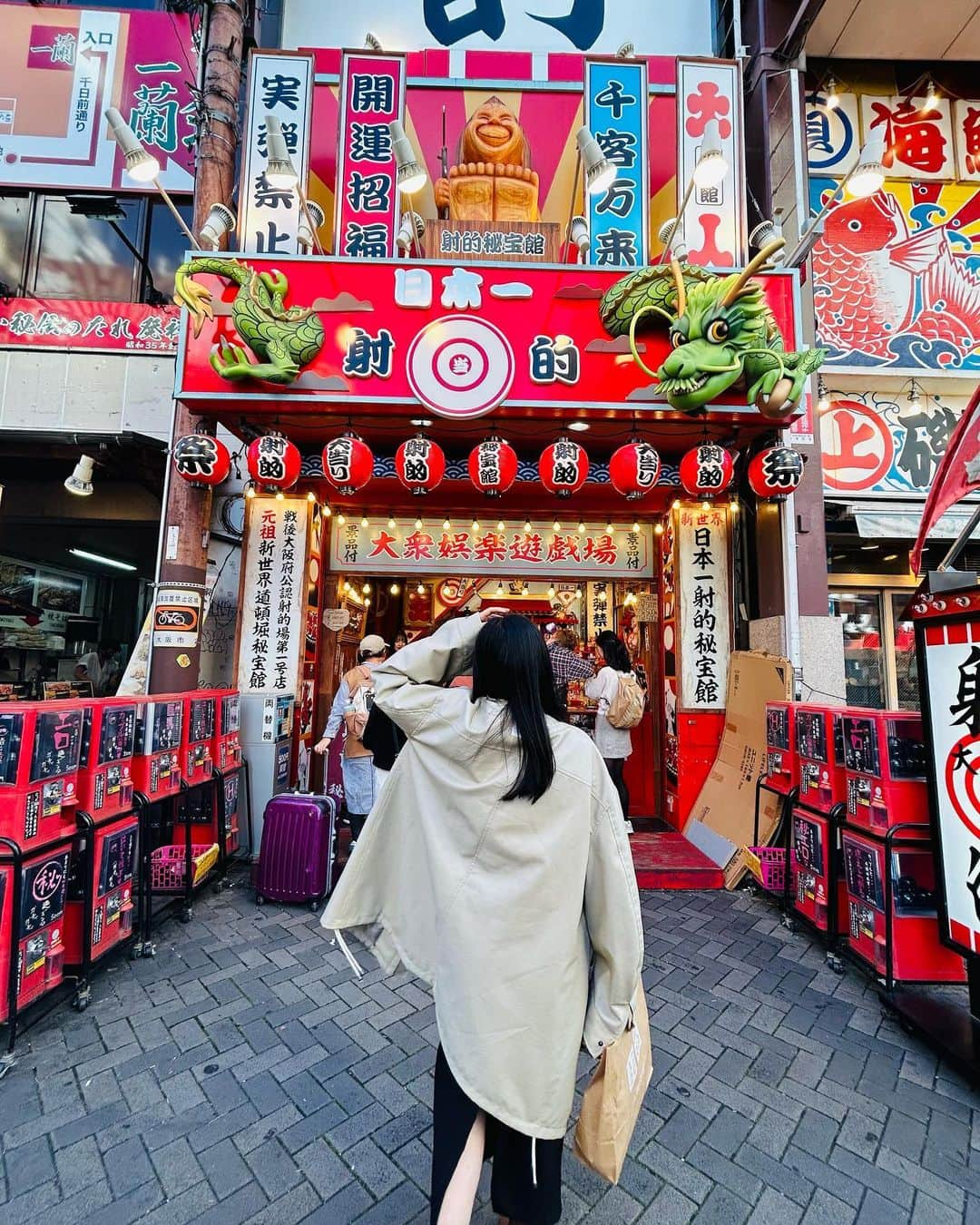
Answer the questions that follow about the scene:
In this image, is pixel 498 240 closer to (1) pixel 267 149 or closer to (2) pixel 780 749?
(1) pixel 267 149

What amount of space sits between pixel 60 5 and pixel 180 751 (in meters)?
10.8

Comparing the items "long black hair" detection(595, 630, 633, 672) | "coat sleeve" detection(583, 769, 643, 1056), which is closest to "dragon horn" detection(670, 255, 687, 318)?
"long black hair" detection(595, 630, 633, 672)

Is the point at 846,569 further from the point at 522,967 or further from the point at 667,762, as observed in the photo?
the point at 522,967

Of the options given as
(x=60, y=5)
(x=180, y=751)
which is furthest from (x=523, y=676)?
(x=60, y=5)

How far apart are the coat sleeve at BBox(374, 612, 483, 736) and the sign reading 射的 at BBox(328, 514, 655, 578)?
570 centimetres

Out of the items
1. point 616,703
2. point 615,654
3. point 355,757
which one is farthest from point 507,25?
point 355,757

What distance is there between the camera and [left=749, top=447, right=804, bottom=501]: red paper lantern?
5488 millimetres

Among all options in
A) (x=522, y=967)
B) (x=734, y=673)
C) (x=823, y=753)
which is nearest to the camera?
(x=522, y=967)

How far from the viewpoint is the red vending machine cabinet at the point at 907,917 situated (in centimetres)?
337

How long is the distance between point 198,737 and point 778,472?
19.7 ft

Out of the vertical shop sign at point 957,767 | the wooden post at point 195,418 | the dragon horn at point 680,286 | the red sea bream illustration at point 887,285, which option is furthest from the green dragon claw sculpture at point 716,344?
the wooden post at point 195,418

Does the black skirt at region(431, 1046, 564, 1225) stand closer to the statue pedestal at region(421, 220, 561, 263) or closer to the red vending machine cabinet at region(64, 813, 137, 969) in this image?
the red vending machine cabinet at region(64, 813, 137, 969)

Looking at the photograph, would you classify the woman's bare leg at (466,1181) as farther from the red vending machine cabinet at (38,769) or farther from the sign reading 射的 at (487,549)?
the sign reading 射的 at (487,549)

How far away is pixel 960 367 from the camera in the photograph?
23.7 ft
